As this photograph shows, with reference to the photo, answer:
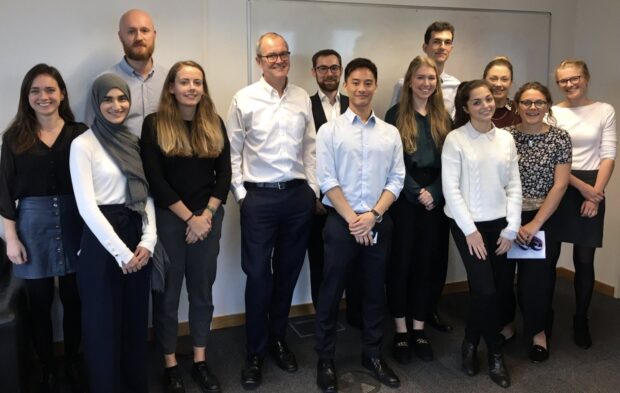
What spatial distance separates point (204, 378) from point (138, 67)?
165cm

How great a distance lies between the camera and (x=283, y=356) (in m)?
2.87

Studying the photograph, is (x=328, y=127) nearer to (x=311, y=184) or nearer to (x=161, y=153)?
(x=311, y=184)

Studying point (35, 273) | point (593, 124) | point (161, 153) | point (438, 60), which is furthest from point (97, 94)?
point (593, 124)

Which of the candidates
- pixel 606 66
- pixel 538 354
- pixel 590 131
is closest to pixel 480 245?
pixel 538 354

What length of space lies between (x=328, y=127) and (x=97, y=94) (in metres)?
1.04

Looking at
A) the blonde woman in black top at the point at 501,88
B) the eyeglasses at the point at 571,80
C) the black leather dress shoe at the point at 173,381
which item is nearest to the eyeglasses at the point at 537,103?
the blonde woman in black top at the point at 501,88

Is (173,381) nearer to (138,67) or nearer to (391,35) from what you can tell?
(138,67)

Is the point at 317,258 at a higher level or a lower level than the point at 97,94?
lower

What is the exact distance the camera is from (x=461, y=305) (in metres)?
3.81

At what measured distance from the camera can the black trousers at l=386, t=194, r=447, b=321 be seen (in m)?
2.79

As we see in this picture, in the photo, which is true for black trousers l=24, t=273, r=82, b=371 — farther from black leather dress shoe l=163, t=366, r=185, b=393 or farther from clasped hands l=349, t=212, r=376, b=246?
clasped hands l=349, t=212, r=376, b=246

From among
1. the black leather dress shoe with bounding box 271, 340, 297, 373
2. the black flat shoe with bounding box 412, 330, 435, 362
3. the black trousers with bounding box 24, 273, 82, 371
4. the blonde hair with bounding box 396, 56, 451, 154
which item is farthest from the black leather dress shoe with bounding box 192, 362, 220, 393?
the blonde hair with bounding box 396, 56, 451, 154

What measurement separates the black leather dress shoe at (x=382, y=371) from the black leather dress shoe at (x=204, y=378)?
0.79m

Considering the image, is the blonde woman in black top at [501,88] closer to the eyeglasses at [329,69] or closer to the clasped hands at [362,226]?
the eyeglasses at [329,69]
